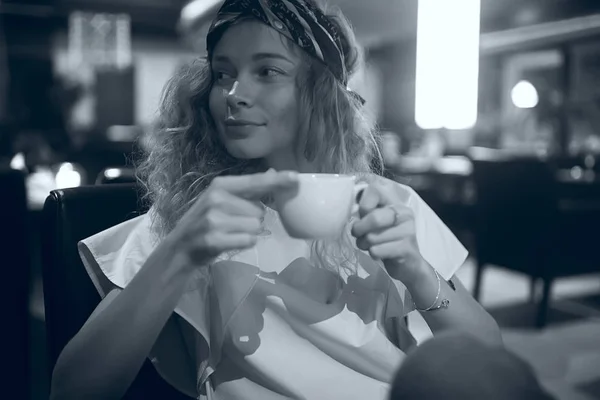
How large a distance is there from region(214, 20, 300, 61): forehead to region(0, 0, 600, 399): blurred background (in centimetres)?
30

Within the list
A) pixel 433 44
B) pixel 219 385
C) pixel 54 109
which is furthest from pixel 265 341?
pixel 54 109

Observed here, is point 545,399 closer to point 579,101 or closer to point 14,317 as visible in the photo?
point 14,317

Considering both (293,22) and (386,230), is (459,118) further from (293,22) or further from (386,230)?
(386,230)

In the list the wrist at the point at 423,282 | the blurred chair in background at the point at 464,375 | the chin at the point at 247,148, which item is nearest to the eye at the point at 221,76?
the chin at the point at 247,148

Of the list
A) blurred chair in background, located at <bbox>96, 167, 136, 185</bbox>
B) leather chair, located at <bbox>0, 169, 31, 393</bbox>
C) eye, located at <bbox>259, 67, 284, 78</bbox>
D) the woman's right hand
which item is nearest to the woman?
eye, located at <bbox>259, 67, 284, 78</bbox>

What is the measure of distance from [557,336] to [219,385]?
108 inches

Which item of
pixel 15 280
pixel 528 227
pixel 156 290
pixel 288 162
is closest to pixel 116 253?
pixel 156 290

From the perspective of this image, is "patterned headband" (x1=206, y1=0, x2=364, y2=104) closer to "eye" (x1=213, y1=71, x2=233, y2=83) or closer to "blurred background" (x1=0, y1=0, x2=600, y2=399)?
"eye" (x1=213, y1=71, x2=233, y2=83)

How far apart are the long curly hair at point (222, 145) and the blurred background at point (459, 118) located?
4.8 inches

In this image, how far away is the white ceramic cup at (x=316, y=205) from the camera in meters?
0.67

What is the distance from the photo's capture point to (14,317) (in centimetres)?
176

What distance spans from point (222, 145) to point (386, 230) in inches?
16.7

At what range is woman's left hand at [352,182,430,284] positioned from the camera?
0.73 metres

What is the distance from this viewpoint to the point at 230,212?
0.65m
